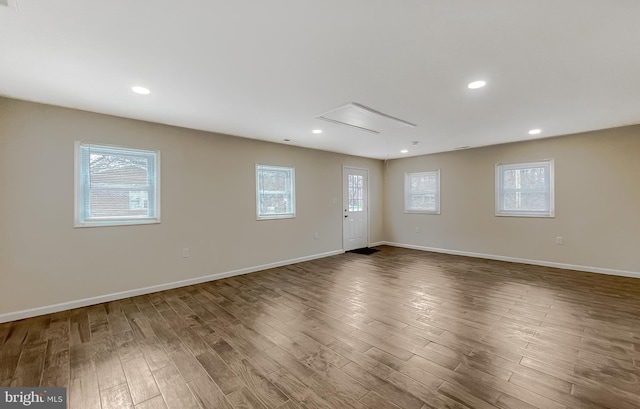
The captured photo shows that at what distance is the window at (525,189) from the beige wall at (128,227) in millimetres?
4121

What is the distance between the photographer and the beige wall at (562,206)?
165 inches

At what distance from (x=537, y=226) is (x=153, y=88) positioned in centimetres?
660

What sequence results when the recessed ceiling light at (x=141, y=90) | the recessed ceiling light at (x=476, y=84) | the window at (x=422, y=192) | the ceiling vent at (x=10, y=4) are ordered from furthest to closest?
1. the window at (x=422, y=192)
2. the recessed ceiling light at (x=141, y=90)
3. the recessed ceiling light at (x=476, y=84)
4. the ceiling vent at (x=10, y=4)

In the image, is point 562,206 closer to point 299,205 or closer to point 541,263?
point 541,263

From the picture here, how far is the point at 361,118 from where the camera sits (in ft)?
11.8

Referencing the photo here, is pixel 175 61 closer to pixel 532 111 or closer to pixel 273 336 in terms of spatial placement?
pixel 273 336

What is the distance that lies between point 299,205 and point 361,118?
249cm

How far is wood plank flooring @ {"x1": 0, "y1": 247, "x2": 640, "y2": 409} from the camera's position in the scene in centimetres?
170

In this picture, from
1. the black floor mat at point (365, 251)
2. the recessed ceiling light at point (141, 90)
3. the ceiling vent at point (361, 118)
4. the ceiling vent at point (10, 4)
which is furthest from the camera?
the black floor mat at point (365, 251)

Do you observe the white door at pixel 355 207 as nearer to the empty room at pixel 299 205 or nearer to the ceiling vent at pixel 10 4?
the empty room at pixel 299 205

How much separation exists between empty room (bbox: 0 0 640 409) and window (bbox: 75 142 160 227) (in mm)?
25
